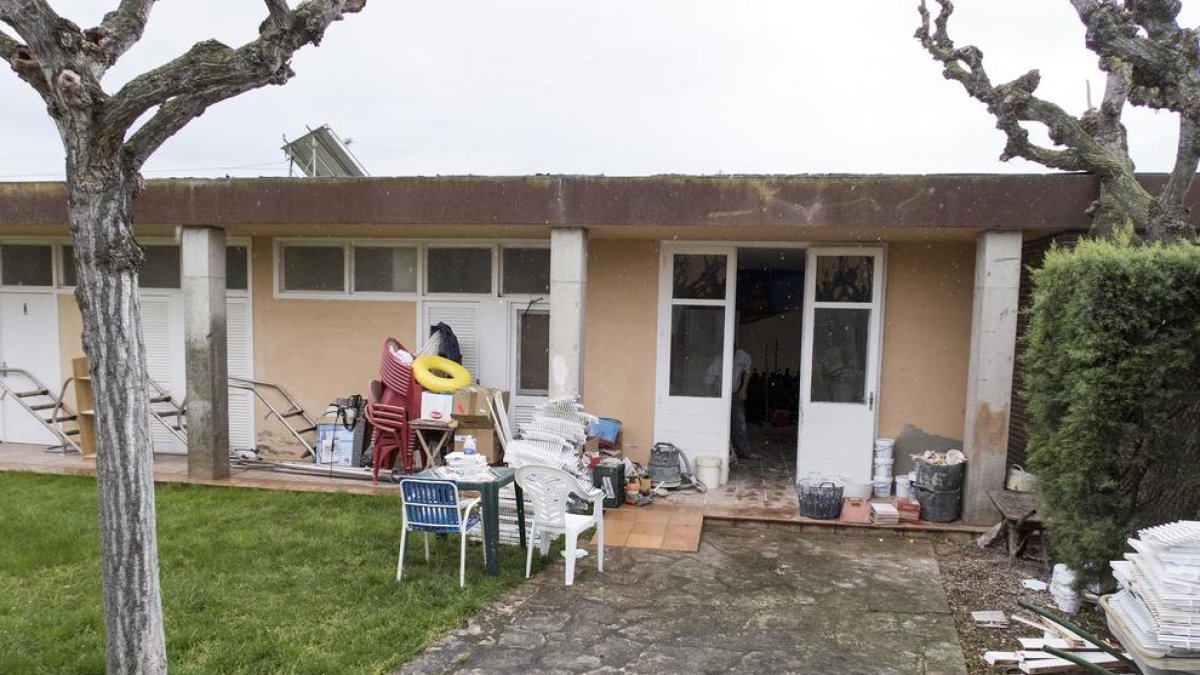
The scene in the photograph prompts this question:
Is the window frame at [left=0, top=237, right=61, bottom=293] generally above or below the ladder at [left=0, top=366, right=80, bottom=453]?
above

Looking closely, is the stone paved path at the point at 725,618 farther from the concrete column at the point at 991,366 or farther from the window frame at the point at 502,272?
the window frame at the point at 502,272

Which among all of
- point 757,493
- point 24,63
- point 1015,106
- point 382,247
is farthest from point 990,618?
point 382,247

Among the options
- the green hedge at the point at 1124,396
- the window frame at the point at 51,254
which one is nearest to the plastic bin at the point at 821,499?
the green hedge at the point at 1124,396

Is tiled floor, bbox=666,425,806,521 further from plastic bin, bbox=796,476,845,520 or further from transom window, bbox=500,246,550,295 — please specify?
transom window, bbox=500,246,550,295

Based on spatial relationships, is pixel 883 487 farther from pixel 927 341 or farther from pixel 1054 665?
pixel 1054 665

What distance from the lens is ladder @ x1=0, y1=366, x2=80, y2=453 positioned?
8.95 meters

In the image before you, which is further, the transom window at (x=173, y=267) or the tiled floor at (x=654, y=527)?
the transom window at (x=173, y=267)

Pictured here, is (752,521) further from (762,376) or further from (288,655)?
(762,376)

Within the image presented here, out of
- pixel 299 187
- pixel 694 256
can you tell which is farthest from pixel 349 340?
pixel 694 256

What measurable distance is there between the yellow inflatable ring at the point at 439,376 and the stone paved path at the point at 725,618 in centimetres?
283

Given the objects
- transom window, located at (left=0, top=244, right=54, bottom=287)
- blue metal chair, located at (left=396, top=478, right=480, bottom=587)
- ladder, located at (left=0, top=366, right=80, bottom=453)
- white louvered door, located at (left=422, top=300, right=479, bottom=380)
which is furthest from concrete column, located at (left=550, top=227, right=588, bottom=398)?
transom window, located at (left=0, top=244, right=54, bottom=287)

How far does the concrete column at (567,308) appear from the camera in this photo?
693 centimetres

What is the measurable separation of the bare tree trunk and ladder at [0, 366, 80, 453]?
742cm

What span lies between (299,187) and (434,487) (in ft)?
12.6
